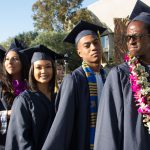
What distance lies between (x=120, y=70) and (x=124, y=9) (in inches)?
1183

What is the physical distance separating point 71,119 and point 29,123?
1.86ft

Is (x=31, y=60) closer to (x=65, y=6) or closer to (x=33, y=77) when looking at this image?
(x=33, y=77)

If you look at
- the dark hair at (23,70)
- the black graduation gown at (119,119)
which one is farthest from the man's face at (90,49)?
the dark hair at (23,70)

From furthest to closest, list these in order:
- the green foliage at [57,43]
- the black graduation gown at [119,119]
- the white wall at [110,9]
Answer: the green foliage at [57,43] → the white wall at [110,9] → the black graduation gown at [119,119]

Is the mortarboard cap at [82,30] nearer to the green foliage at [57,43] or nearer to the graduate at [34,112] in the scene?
the graduate at [34,112]

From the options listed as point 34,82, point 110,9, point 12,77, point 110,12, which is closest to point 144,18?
point 34,82

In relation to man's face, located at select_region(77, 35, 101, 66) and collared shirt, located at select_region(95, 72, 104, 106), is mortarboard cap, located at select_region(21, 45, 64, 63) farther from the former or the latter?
collared shirt, located at select_region(95, 72, 104, 106)

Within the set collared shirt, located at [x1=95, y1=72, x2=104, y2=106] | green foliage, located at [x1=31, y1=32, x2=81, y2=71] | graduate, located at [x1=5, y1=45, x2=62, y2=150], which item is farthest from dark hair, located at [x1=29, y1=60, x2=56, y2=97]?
green foliage, located at [x1=31, y1=32, x2=81, y2=71]

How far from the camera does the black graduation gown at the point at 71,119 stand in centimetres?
334

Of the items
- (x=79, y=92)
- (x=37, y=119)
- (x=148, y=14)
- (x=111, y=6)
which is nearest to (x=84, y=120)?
(x=79, y=92)

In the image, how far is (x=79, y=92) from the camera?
11.6 ft

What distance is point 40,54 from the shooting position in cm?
434

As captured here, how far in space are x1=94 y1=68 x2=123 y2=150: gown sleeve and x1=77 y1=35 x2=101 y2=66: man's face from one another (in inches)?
29.2

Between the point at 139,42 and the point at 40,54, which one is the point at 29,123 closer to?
the point at 40,54
